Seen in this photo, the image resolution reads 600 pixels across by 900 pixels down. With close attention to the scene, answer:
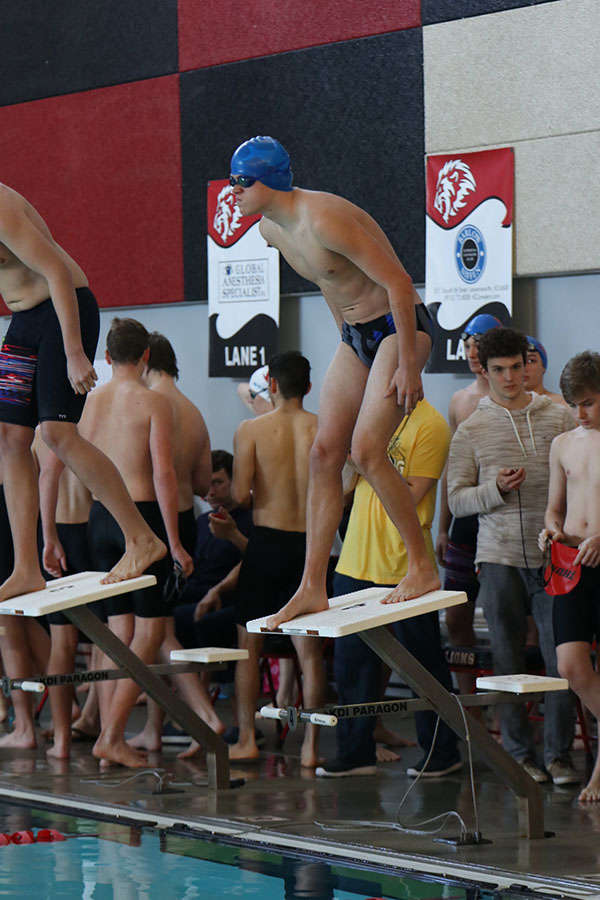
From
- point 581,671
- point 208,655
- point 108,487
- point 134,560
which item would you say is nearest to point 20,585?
point 134,560

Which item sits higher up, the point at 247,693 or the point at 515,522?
the point at 515,522

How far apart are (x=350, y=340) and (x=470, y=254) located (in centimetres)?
356

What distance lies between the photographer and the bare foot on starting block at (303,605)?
4.42 metres

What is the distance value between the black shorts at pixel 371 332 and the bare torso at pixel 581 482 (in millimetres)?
1181

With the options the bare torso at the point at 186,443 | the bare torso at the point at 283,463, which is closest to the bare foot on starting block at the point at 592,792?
the bare torso at the point at 283,463

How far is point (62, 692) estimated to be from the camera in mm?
6535

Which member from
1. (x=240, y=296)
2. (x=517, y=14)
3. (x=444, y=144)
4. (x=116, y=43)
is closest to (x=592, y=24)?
(x=517, y=14)

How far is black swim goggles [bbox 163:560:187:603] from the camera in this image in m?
6.23

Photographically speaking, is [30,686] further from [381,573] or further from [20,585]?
[381,573]

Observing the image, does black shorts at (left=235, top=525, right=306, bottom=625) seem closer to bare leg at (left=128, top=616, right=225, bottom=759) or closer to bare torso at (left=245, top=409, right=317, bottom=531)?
bare torso at (left=245, top=409, right=317, bottom=531)

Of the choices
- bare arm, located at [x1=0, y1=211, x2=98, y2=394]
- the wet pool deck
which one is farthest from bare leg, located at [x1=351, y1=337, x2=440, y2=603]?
bare arm, located at [x1=0, y1=211, x2=98, y2=394]

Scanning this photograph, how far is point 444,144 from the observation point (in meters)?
8.01

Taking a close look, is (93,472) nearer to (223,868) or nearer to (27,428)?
(27,428)

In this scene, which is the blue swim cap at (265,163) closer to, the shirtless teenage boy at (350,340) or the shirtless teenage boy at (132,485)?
the shirtless teenage boy at (350,340)
